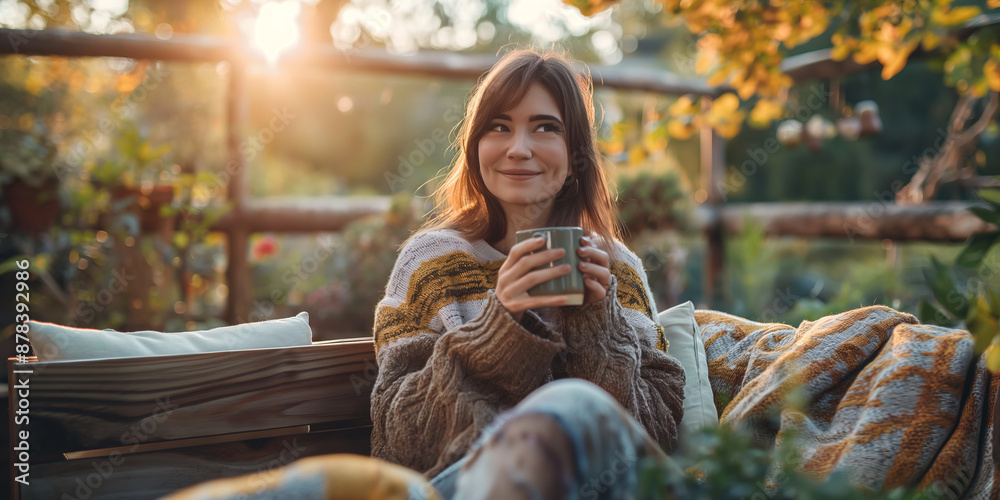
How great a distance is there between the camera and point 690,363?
1.93m

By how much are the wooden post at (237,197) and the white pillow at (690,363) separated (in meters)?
3.15

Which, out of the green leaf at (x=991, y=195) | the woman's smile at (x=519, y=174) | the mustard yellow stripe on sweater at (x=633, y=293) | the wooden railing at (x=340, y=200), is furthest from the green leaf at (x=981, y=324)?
the wooden railing at (x=340, y=200)

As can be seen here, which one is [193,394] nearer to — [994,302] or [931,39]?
[994,302]

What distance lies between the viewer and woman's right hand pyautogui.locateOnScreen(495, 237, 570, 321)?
4.32ft

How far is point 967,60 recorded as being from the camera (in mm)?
2859

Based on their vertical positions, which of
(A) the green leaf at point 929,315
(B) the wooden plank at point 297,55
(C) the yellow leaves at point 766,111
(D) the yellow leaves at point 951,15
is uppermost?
(B) the wooden plank at point 297,55

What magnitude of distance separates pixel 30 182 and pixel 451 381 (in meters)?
3.38

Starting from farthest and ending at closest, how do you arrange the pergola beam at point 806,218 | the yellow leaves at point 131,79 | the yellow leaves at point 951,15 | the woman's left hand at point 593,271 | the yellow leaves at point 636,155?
1. the yellow leaves at point 131,79
2. the pergola beam at point 806,218
3. the yellow leaves at point 636,155
4. the yellow leaves at point 951,15
5. the woman's left hand at point 593,271

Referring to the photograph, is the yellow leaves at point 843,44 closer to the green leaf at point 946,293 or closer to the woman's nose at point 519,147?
the green leaf at point 946,293

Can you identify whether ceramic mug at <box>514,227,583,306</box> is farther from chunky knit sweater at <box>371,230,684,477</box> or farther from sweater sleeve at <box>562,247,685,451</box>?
sweater sleeve at <box>562,247,685,451</box>

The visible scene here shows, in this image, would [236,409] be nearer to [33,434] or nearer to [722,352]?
[33,434]

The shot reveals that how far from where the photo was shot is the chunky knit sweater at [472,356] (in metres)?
1.47

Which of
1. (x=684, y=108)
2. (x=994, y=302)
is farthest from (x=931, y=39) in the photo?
(x=994, y=302)

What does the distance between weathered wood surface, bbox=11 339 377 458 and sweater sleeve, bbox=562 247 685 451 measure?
616mm
